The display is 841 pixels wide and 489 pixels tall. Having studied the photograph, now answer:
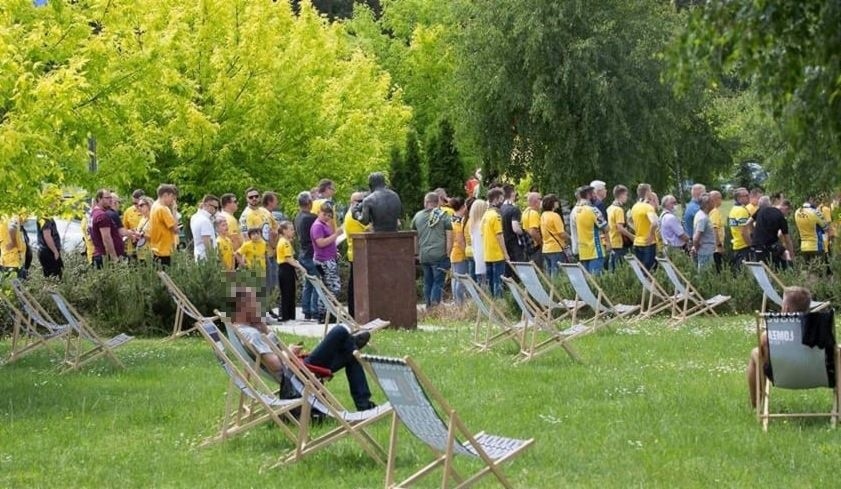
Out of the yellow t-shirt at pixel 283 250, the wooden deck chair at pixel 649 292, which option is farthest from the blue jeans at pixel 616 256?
the yellow t-shirt at pixel 283 250

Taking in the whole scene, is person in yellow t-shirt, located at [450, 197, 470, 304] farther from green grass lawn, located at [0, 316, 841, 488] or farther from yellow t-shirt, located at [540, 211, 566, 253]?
green grass lawn, located at [0, 316, 841, 488]

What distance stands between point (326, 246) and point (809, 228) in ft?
25.3

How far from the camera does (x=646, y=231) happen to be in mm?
21859

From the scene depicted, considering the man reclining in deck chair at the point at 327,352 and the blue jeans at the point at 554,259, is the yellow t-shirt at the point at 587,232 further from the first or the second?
the man reclining in deck chair at the point at 327,352

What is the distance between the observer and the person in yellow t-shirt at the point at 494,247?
2095 cm

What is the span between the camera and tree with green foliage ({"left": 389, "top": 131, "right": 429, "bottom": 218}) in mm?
36000

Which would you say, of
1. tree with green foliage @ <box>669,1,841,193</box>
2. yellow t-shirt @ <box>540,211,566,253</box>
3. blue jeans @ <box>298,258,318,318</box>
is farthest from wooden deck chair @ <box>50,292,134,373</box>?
tree with green foliage @ <box>669,1,841,193</box>

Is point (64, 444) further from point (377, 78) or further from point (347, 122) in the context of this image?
point (377, 78)

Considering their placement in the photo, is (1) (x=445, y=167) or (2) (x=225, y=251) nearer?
(2) (x=225, y=251)

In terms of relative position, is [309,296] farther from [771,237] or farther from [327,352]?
[327,352]

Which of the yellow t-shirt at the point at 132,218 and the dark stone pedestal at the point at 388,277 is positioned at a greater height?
the yellow t-shirt at the point at 132,218

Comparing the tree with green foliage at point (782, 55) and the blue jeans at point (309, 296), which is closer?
the tree with green foliage at point (782, 55)

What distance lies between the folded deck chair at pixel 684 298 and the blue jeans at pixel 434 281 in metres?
3.57

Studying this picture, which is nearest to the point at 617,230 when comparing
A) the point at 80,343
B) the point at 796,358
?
the point at 80,343
